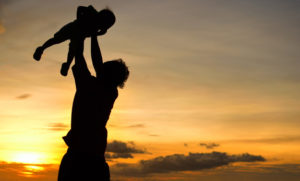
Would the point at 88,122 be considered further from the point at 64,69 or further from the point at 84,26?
the point at 84,26

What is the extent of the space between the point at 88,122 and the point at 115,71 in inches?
34.0

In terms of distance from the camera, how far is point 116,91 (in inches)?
172

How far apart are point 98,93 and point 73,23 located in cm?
121

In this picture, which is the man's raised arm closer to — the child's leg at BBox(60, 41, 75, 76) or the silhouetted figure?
the silhouetted figure

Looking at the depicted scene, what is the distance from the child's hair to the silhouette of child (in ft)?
1.89

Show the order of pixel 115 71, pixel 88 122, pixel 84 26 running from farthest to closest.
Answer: pixel 84 26 → pixel 115 71 → pixel 88 122

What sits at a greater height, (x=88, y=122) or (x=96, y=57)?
(x=96, y=57)

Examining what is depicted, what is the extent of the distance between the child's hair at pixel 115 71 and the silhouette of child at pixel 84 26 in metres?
0.58

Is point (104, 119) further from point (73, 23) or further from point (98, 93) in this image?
point (73, 23)

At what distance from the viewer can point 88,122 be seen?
389 cm

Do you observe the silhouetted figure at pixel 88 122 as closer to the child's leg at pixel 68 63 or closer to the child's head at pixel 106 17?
the child's leg at pixel 68 63

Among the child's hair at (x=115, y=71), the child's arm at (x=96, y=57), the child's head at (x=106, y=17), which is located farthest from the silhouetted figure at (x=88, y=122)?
the child's head at (x=106, y=17)

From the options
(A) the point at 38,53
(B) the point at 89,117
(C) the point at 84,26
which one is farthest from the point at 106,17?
(B) the point at 89,117

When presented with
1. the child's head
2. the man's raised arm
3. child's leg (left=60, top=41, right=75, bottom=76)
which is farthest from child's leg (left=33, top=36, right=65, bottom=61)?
the child's head
